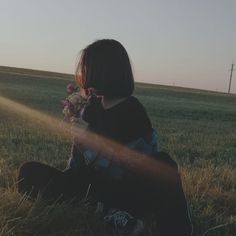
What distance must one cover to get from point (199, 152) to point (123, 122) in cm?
541

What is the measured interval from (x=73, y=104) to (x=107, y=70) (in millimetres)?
367

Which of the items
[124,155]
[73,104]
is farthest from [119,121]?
[73,104]

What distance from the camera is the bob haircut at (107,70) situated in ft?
13.8

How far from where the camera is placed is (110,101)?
433cm

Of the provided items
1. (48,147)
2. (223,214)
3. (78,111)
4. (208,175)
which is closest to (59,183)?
(78,111)

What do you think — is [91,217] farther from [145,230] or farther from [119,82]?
[119,82]

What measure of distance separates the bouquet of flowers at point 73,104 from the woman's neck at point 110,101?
0.49 ft

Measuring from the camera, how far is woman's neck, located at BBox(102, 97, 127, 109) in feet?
14.1

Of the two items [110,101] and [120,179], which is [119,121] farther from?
[120,179]

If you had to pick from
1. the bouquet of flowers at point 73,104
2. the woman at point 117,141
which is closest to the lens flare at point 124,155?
the woman at point 117,141

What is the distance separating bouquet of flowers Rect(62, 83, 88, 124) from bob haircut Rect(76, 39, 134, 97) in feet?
0.32

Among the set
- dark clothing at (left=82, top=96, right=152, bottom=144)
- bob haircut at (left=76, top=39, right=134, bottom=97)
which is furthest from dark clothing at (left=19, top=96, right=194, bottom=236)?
bob haircut at (left=76, top=39, right=134, bottom=97)

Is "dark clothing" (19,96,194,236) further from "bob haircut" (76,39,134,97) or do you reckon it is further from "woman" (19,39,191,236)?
"bob haircut" (76,39,134,97)

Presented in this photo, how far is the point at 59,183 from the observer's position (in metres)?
4.51
